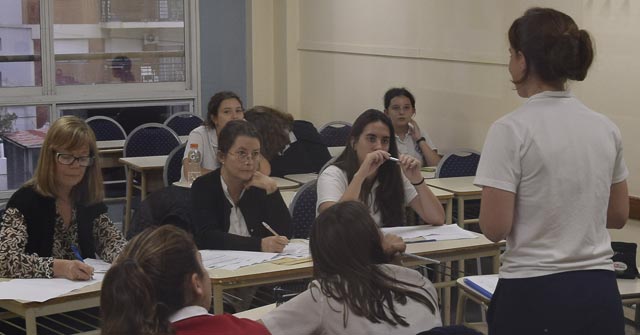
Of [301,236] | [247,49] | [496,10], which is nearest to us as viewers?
[301,236]

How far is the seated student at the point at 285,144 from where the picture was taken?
6090 mm

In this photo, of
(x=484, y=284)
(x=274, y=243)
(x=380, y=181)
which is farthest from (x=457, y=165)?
(x=484, y=284)

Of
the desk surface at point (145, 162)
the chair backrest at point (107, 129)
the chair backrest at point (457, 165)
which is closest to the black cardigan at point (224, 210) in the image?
the chair backrest at point (457, 165)

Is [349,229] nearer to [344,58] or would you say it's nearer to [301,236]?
[301,236]

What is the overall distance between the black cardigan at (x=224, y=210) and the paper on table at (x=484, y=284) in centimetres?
106

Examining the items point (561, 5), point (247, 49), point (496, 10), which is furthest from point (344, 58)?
point (561, 5)

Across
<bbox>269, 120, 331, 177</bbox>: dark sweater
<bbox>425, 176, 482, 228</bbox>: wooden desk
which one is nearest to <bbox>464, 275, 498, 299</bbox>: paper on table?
<bbox>425, 176, 482, 228</bbox>: wooden desk

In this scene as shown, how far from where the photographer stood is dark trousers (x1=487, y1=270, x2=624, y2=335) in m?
2.26

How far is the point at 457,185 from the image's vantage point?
19.2 feet

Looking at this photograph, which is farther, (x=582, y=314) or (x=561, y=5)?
(x=561, y=5)

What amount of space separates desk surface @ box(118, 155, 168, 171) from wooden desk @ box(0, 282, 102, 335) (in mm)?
3466

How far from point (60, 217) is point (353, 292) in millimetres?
1707

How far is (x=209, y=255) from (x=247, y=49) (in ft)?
21.1

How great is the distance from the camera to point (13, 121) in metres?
9.17
